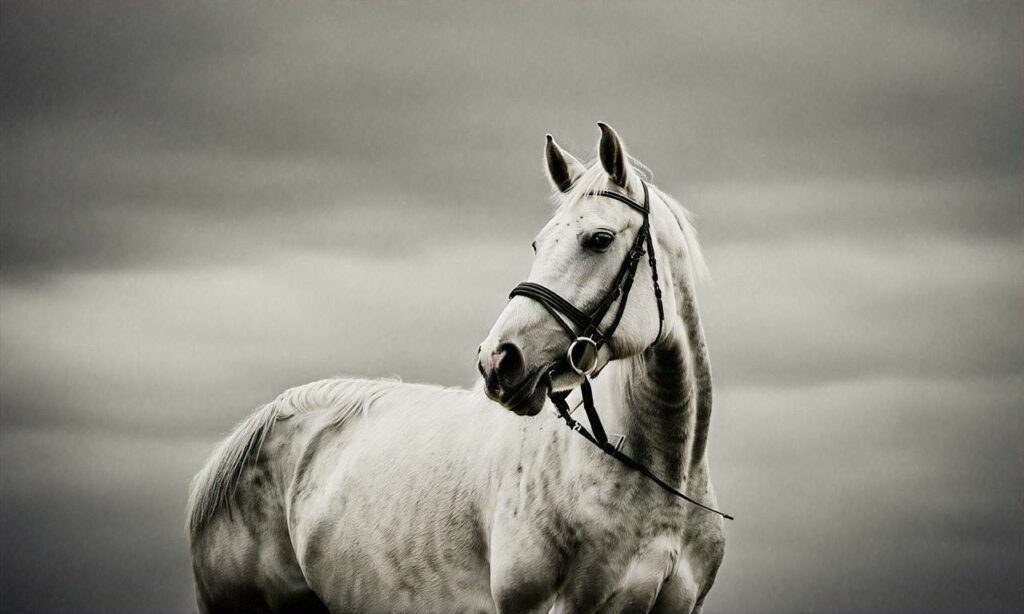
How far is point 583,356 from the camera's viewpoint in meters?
6.36

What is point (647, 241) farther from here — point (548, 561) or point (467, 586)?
point (467, 586)

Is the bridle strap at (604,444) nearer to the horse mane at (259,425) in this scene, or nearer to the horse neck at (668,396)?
the horse neck at (668,396)

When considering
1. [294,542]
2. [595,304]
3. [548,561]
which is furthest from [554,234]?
[294,542]

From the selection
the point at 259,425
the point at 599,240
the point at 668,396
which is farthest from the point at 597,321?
the point at 259,425

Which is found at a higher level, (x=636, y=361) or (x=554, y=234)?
(x=554, y=234)

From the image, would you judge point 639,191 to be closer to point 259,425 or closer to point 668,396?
point 668,396

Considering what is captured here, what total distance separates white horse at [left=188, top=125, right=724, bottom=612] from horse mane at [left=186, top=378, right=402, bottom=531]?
98cm

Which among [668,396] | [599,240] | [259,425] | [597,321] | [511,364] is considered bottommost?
[259,425]

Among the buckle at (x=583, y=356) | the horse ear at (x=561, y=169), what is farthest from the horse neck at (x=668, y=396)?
the horse ear at (x=561, y=169)

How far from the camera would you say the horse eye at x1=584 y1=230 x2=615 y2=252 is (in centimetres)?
657

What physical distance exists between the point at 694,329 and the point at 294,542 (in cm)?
439

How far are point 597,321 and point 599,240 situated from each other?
482 mm

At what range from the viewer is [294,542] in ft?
31.7

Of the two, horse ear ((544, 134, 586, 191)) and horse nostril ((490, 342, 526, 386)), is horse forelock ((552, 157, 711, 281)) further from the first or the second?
horse nostril ((490, 342, 526, 386))
